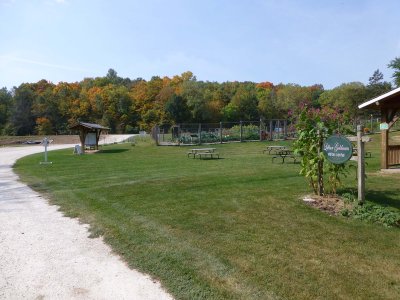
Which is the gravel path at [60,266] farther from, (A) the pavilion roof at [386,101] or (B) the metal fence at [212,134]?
(B) the metal fence at [212,134]

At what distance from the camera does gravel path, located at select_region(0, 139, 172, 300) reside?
3471 mm

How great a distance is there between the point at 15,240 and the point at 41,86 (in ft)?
322

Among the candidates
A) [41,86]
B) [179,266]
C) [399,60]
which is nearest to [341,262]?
[179,266]

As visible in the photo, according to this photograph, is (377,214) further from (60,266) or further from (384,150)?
(384,150)

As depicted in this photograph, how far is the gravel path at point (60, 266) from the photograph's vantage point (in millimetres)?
3471

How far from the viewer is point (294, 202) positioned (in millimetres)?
6863

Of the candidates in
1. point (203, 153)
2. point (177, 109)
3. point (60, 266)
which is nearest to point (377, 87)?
point (177, 109)

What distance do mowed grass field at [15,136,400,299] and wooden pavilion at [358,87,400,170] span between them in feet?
10.7

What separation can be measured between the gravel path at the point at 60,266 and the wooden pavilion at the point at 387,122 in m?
10.0

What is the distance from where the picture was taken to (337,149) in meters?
6.49

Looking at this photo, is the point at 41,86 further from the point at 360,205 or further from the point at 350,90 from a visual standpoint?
the point at 360,205

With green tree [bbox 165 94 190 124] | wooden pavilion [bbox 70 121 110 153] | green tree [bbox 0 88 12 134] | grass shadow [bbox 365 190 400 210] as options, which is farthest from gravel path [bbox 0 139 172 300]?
green tree [bbox 0 88 12 134]

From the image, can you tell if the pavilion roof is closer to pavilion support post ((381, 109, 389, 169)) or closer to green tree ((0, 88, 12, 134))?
pavilion support post ((381, 109, 389, 169))

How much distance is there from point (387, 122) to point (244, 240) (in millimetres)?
9406
